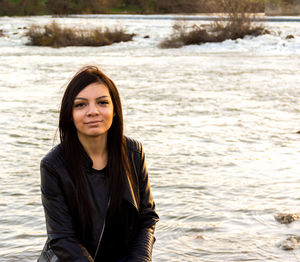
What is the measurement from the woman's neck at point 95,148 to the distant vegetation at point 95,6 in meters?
54.8

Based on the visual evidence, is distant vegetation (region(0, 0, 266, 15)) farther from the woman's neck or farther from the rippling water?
the woman's neck

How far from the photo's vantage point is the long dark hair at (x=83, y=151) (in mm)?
2451

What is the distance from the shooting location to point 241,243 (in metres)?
4.17

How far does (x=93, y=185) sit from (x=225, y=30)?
2781cm

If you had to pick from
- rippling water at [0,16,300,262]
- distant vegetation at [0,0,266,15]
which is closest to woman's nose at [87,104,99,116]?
rippling water at [0,16,300,262]

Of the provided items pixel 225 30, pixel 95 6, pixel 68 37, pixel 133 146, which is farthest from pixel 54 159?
pixel 95 6

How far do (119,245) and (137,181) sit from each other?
1.02 feet

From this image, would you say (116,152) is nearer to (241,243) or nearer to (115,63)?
(241,243)

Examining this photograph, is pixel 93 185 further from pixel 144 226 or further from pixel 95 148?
pixel 144 226

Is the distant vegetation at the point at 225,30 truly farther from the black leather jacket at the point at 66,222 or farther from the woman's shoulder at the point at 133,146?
the black leather jacket at the point at 66,222

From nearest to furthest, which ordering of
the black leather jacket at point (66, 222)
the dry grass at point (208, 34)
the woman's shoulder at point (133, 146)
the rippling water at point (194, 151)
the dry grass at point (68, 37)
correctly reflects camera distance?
the black leather jacket at point (66, 222)
the woman's shoulder at point (133, 146)
the rippling water at point (194, 151)
the dry grass at point (208, 34)
the dry grass at point (68, 37)

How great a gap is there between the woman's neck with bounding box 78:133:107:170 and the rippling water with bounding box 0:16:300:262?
1.61m

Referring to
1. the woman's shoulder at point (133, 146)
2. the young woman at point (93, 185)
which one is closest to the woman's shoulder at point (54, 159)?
the young woman at point (93, 185)

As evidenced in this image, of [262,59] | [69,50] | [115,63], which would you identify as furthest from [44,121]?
[69,50]
